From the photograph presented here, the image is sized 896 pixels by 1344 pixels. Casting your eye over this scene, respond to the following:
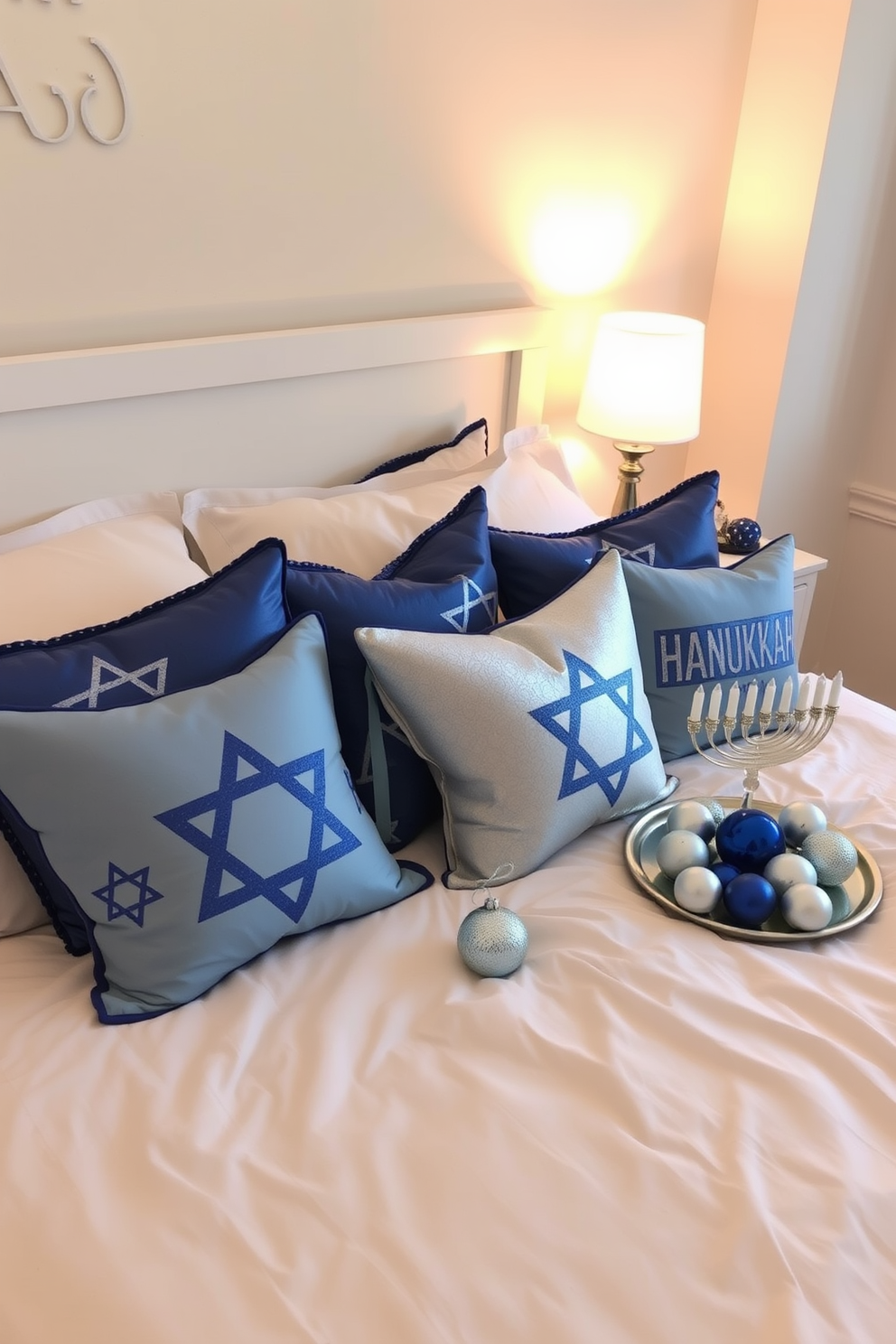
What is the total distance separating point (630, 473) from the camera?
2225 mm

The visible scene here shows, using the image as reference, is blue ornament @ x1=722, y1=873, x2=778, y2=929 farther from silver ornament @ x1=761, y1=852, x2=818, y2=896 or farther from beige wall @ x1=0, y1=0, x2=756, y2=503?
beige wall @ x1=0, y1=0, x2=756, y2=503

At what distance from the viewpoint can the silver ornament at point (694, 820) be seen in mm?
1400

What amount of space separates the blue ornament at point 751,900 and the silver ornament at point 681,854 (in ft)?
0.19

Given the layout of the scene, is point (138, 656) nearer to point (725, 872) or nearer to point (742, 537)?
point (725, 872)

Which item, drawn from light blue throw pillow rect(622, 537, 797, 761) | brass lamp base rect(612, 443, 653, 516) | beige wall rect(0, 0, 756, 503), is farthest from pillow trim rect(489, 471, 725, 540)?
beige wall rect(0, 0, 756, 503)

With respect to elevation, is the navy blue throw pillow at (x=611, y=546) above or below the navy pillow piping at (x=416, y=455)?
below

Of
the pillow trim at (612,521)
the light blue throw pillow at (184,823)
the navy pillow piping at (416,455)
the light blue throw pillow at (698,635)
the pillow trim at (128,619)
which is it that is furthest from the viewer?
the navy pillow piping at (416,455)

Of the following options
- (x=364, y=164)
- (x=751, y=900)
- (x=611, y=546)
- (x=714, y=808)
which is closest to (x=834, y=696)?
(x=714, y=808)

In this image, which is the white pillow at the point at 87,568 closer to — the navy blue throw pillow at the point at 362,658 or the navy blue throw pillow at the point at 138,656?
the navy blue throw pillow at the point at 138,656

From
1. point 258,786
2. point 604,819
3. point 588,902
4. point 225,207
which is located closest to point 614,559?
point 604,819

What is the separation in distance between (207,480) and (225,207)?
0.40 m

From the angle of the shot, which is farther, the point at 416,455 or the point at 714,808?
the point at 416,455

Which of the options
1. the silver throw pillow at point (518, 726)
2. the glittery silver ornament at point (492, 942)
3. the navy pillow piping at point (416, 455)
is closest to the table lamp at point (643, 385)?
the navy pillow piping at point (416, 455)

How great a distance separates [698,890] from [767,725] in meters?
0.37
